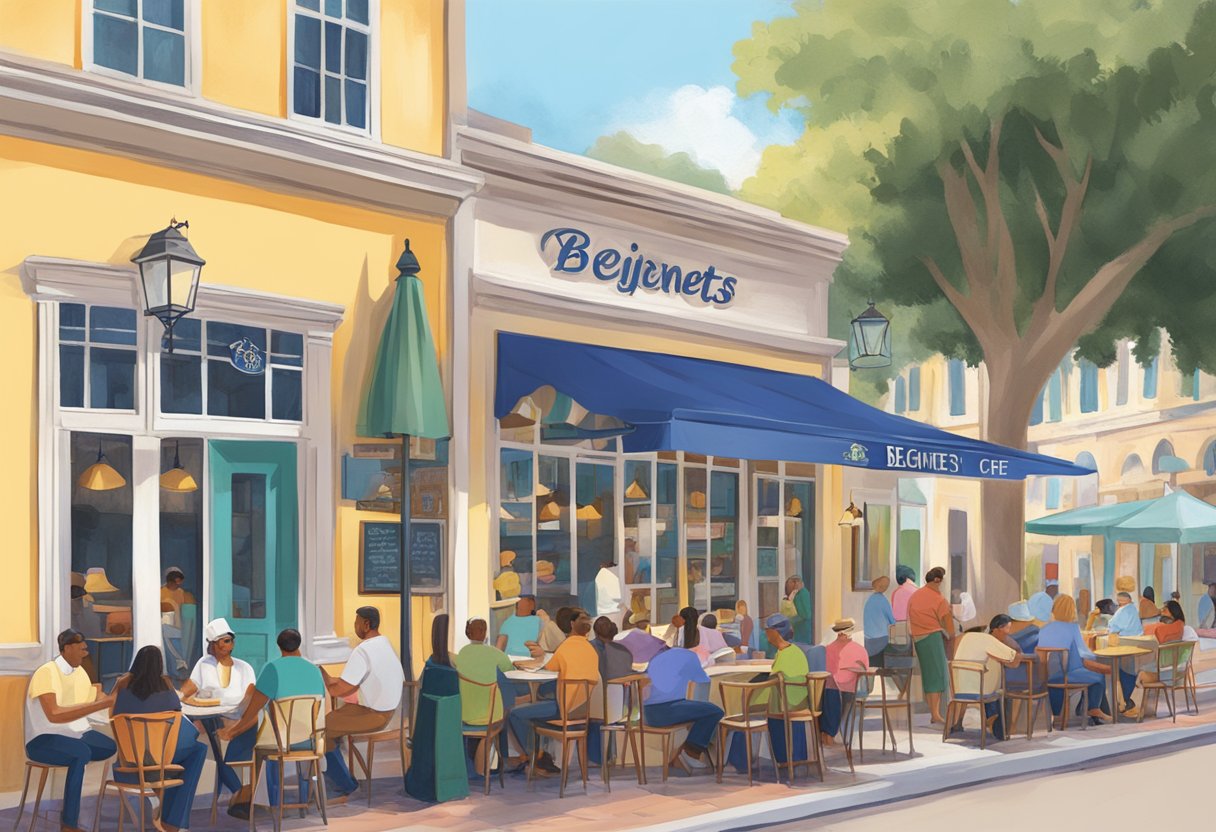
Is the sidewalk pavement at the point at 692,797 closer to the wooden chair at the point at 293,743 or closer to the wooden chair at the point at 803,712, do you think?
the wooden chair at the point at 803,712

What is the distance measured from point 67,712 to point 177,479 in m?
2.94

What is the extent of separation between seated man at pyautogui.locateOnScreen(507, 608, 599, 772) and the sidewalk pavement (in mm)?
327

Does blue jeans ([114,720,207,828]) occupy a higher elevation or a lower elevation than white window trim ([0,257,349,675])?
lower

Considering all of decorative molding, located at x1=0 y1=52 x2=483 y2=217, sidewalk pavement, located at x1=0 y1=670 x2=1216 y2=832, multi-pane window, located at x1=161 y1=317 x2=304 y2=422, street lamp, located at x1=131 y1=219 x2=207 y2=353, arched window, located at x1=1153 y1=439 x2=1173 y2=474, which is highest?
decorative molding, located at x1=0 y1=52 x2=483 y2=217

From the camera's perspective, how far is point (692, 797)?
10.8m

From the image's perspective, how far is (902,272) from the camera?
20.6 metres

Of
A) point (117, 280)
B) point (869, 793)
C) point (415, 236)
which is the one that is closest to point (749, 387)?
point (415, 236)

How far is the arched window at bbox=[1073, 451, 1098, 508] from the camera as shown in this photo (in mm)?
38719

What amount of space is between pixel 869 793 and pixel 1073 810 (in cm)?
145

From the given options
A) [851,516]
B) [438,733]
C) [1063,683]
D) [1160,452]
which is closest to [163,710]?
[438,733]

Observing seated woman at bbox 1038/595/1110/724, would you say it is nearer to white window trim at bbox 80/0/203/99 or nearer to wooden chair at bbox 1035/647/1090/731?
wooden chair at bbox 1035/647/1090/731

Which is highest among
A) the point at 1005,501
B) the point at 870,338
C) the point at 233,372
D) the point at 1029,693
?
the point at 870,338

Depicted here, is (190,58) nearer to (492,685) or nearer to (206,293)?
(206,293)

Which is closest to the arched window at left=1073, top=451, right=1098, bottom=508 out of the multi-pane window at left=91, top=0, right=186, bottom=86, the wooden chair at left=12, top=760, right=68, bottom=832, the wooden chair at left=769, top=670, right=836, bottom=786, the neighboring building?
the neighboring building
